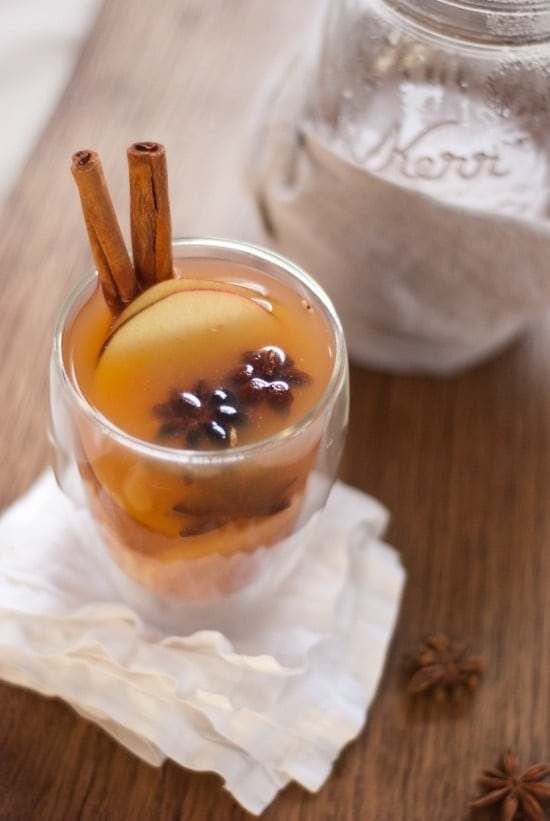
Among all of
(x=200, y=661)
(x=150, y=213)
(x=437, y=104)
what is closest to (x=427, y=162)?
(x=437, y=104)

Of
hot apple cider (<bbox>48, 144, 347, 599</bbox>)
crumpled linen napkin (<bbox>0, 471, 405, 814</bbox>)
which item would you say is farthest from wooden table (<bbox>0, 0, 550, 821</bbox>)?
hot apple cider (<bbox>48, 144, 347, 599</bbox>)

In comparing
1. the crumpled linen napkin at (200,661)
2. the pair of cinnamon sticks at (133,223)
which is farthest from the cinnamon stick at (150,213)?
the crumpled linen napkin at (200,661)

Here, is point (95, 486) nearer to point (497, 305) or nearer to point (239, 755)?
point (239, 755)

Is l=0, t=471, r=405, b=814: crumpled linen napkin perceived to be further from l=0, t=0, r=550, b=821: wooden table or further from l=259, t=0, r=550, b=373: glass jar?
l=259, t=0, r=550, b=373: glass jar

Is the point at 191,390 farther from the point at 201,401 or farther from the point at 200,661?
the point at 200,661

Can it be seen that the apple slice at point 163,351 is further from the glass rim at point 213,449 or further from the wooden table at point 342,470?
the wooden table at point 342,470

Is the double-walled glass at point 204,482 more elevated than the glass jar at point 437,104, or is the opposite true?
A: the glass jar at point 437,104

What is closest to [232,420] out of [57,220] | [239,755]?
[239,755]
